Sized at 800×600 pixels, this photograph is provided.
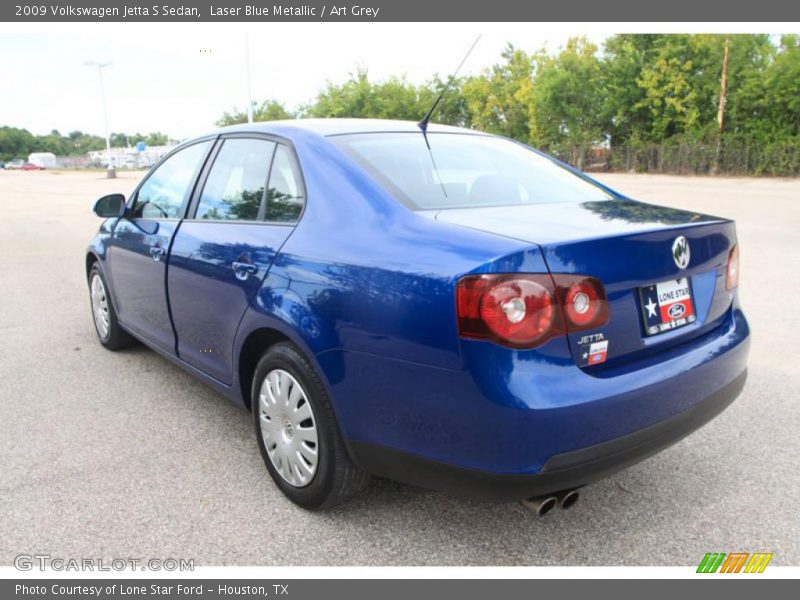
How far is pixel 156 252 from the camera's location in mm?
3844

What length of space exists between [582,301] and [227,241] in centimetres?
177

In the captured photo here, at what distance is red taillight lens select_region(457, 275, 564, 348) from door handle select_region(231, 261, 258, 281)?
1.18m

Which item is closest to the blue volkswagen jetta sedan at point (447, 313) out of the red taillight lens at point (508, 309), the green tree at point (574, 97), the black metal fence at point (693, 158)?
the red taillight lens at point (508, 309)

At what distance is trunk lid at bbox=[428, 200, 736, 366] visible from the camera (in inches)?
84.6

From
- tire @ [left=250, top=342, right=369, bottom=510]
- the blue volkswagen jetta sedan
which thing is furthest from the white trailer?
tire @ [left=250, top=342, right=369, bottom=510]

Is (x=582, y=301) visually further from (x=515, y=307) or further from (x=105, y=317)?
(x=105, y=317)

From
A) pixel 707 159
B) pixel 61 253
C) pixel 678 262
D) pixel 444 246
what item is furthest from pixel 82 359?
pixel 707 159

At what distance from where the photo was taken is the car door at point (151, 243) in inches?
150

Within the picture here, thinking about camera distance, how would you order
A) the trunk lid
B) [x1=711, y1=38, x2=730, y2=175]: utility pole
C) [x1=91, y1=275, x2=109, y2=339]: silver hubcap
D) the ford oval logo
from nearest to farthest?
1. the trunk lid
2. the ford oval logo
3. [x1=91, y1=275, x2=109, y2=339]: silver hubcap
4. [x1=711, y1=38, x2=730, y2=175]: utility pole

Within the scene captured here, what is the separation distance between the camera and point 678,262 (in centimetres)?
241

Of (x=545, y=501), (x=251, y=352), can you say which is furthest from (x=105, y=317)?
(x=545, y=501)

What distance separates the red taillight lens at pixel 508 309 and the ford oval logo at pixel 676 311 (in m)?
0.60

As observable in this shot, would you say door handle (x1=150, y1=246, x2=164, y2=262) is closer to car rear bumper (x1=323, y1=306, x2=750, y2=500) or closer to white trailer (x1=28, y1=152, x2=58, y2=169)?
car rear bumper (x1=323, y1=306, x2=750, y2=500)

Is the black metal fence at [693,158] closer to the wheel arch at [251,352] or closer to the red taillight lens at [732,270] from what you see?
the red taillight lens at [732,270]
